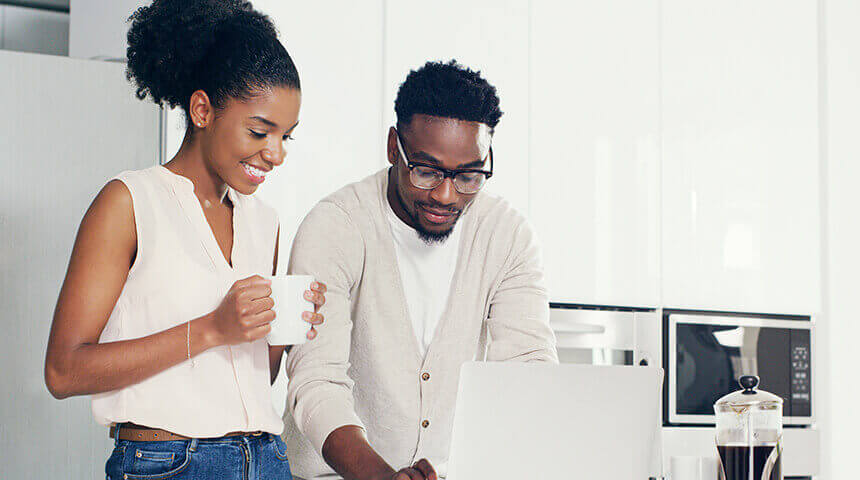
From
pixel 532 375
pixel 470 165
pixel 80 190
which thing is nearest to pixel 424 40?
pixel 470 165

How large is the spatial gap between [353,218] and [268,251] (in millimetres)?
296

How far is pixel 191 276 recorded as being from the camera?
1.21 m

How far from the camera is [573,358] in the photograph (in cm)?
236

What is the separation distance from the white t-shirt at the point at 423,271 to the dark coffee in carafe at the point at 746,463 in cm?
62

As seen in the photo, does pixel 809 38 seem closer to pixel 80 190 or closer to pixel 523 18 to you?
pixel 523 18

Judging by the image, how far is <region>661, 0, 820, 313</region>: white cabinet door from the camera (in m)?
2.53

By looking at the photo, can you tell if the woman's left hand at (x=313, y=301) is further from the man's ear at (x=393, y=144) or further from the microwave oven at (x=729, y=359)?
the microwave oven at (x=729, y=359)

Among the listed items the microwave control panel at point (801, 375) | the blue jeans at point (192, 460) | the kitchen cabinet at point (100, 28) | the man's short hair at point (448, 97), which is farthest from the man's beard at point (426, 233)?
the microwave control panel at point (801, 375)

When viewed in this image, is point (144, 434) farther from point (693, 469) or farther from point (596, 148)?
point (596, 148)

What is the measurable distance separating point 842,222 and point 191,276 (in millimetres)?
2129

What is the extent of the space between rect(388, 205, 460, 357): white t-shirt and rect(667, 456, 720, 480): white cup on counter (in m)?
0.58

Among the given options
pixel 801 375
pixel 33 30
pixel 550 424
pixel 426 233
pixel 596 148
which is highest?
pixel 33 30

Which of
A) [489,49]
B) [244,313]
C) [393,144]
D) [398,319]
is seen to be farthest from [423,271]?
[489,49]

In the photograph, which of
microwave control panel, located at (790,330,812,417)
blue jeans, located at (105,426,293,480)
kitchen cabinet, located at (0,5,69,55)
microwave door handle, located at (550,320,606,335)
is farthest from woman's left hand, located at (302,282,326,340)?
kitchen cabinet, located at (0,5,69,55)
